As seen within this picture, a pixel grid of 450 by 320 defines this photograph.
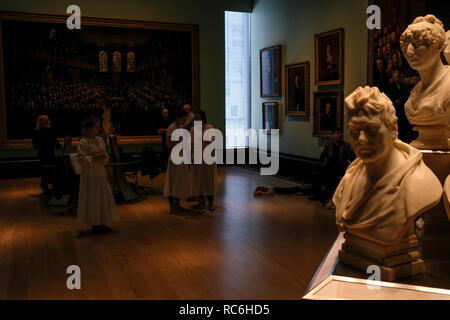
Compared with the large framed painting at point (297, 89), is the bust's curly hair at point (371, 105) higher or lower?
lower

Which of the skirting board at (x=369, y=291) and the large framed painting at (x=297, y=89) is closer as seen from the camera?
the skirting board at (x=369, y=291)

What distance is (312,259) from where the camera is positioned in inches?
228

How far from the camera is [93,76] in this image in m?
13.7

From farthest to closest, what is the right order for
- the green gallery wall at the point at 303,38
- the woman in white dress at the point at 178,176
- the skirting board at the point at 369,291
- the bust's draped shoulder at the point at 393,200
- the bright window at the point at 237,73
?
1. the bright window at the point at 237,73
2. the green gallery wall at the point at 303,38
3. the woman in white dress at the point at 178,176
4. the bust's draped shoulder at the point at 393,200
5. the skirting board at the point at 369,291

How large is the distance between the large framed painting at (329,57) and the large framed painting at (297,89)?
0.67 metres

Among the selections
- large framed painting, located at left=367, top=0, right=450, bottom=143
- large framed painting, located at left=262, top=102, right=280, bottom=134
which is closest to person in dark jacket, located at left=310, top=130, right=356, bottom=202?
large framed painting, located at left=367, top=0, right=450, bottom=143

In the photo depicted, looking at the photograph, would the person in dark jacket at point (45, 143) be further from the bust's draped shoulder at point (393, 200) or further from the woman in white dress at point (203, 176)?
the bust's draped shoulder at point (393, 200)

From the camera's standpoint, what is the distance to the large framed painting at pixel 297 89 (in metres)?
12.4

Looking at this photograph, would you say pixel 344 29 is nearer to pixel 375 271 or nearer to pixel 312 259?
pixel 312 259

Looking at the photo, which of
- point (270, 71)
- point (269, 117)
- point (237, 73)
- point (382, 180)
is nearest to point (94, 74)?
point (237, 73)

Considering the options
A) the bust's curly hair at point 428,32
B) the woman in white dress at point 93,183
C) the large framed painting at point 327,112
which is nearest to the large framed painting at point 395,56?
the large framed painting at point 327,112

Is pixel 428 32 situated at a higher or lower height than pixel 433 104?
higher

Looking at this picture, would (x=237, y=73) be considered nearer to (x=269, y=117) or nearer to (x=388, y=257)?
(x=269, y=117)

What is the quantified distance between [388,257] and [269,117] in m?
11.9
